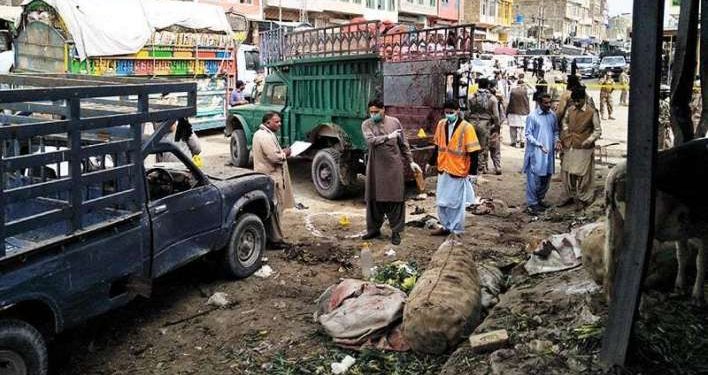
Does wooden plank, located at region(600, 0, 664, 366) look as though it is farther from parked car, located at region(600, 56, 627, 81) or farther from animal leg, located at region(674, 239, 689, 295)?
parked car, located at region(600, 56, 627, 81)

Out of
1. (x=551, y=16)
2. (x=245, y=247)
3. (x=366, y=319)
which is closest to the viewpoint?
(x=366, y=319)

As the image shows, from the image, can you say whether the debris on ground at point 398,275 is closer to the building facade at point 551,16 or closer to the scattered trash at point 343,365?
the scattered trash at point 343,365

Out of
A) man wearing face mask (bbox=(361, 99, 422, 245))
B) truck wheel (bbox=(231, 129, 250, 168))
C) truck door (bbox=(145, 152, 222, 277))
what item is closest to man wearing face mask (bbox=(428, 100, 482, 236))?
man wearing face mask (bbox=(361, 99, 422, 245))

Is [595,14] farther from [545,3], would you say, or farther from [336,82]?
[336,82]

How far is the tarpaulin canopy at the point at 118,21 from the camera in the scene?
1358 centimetres

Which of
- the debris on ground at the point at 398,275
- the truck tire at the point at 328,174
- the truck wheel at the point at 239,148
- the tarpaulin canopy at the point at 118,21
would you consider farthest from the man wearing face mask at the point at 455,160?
the tarpaulin canopy at the point at 118,21

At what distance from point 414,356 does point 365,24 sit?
6148 millimetres

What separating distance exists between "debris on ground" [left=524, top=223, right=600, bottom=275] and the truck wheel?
7.39m

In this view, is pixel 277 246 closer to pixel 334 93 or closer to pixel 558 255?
pixel 558 255

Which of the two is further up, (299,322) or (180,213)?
(180,213)

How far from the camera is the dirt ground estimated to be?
12.5 feet

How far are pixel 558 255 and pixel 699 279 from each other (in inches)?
73.8

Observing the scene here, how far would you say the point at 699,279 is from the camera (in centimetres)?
373

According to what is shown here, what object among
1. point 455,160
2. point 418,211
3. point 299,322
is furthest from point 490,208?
point 299,322
